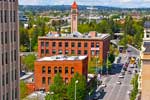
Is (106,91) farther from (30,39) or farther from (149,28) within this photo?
(30,39)

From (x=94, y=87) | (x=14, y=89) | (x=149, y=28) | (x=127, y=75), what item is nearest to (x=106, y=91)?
(x=94, y=87)

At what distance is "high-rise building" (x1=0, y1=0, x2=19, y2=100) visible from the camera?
126ft

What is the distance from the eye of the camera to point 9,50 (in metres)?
39.6

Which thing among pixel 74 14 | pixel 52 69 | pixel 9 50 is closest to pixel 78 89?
pixel 52 69

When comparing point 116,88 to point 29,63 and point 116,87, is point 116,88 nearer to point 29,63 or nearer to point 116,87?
point 116,87

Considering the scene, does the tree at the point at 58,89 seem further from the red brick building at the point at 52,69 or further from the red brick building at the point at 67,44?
the red brick building at the point at 67,44

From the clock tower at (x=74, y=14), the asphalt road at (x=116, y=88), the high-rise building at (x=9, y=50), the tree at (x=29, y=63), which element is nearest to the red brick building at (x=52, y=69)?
the asphalt road at (x=116, y=88)

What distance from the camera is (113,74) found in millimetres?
136875

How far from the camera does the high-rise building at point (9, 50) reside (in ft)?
126

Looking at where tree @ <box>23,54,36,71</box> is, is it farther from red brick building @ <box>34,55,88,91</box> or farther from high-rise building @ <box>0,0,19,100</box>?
high-rise building @ <box>0,0,19,100</box>

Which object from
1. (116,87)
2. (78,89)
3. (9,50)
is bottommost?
(116,87)

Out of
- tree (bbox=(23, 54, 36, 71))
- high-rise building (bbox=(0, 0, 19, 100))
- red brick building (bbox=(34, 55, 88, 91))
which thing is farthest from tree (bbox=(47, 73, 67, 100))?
tree (bbox=(23, 54, 36, 71))

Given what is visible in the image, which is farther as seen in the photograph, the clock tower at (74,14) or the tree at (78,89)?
the clock tower at (74,14)

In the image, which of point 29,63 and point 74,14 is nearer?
point 29,63
